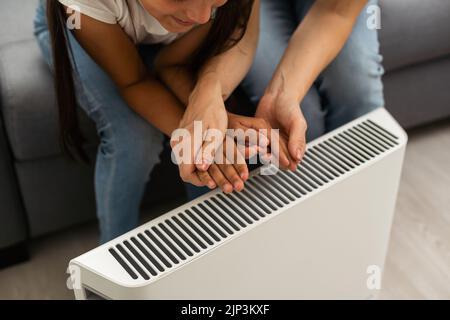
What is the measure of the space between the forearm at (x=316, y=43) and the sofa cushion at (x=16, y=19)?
1.60 feet

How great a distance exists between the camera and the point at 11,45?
106cm

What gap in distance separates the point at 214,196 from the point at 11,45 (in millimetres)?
522

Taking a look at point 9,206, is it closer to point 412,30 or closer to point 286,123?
point 286,123

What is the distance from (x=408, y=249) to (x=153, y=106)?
68cm

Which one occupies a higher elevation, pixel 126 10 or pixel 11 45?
pixel 126 10

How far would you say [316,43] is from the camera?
94 cm

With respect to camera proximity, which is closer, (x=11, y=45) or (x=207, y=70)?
(x=207, y=70)

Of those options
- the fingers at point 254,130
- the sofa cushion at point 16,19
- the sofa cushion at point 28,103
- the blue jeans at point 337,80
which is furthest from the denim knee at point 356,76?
the sofa cushion at point 16,19

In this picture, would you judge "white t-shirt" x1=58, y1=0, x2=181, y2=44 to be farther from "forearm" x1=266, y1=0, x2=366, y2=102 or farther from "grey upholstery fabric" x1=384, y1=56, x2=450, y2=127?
"grey upholstery fabric" x1=384, y1=56, x2=450, y2=127

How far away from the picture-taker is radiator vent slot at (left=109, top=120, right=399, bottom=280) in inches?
28.7

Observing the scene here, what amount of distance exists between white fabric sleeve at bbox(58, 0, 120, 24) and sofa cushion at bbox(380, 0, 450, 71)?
597mm

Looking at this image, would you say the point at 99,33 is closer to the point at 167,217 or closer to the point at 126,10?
Result: the point at 126,10
